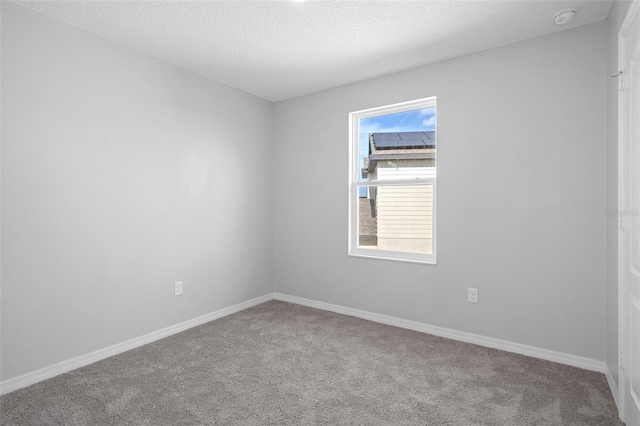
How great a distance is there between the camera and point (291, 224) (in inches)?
163

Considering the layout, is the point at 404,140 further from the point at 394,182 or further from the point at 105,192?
the point at 105,192

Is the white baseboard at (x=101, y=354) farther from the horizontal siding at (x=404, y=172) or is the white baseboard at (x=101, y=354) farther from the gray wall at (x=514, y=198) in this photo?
the horizontal siding at (x=404, y=172)

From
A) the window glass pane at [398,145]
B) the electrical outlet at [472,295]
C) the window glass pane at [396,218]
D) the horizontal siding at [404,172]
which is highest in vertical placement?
the window glass pane at [398,145]

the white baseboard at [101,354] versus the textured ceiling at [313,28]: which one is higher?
the textured ceiling at [313,28]

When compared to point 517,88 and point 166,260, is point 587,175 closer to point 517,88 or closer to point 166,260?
point 517,88

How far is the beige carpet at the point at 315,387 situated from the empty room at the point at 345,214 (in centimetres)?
2

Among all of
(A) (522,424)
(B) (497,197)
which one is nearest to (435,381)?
(A) (522,424)

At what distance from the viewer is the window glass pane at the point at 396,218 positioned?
10.8ft

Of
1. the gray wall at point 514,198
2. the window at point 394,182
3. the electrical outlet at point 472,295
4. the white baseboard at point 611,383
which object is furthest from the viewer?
the window at point 394,182

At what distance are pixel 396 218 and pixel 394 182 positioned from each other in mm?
368

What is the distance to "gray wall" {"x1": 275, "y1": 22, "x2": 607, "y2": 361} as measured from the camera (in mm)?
2438

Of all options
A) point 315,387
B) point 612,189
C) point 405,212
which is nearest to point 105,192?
point 315,387

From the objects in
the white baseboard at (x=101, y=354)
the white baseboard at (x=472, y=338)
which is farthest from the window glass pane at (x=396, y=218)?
the white baseboard at (x=101, y=354)

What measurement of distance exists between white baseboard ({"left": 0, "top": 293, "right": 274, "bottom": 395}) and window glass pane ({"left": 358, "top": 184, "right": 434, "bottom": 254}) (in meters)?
1.70
